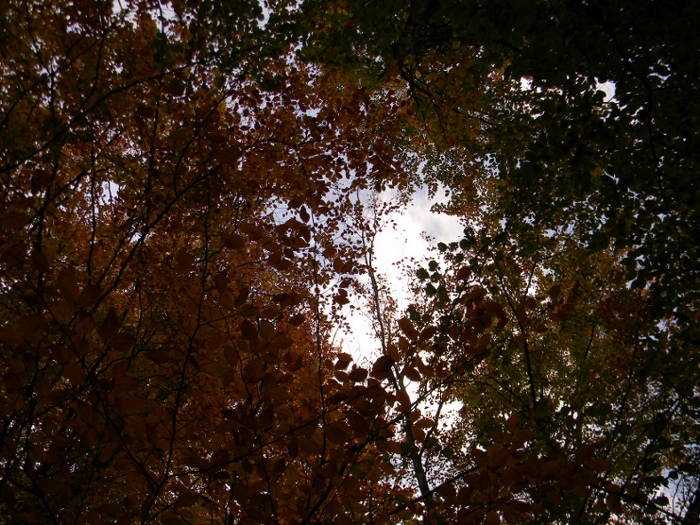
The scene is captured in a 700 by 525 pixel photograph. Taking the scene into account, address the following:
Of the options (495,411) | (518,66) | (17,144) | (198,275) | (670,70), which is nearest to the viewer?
(670,70)

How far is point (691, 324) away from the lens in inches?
108

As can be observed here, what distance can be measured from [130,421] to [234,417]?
507 millimetres

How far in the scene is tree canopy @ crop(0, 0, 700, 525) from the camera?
1.99 metres

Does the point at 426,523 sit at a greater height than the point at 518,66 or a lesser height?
lesser

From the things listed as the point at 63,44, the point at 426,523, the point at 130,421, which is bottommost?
the point at 426,523

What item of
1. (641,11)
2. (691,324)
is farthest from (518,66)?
(691,324)

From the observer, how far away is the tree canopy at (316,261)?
199 centimetres

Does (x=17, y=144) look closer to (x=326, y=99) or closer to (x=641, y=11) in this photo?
(x=326, y=99)

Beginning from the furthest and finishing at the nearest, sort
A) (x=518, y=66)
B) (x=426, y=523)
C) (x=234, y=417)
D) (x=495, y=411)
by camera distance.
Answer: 1. (x=495, y=411)
2. (x=518, y=66)
3. (x=426, y=523)
4. (x=234, y=417)

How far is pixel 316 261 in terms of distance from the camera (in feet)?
9.71

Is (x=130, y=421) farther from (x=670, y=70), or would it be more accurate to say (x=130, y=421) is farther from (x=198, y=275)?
(x=670, y=70)

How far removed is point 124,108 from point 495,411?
7859 millimetres

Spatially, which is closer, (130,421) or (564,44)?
(130,421)

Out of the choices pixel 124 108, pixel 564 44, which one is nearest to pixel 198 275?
pixel 124 108
